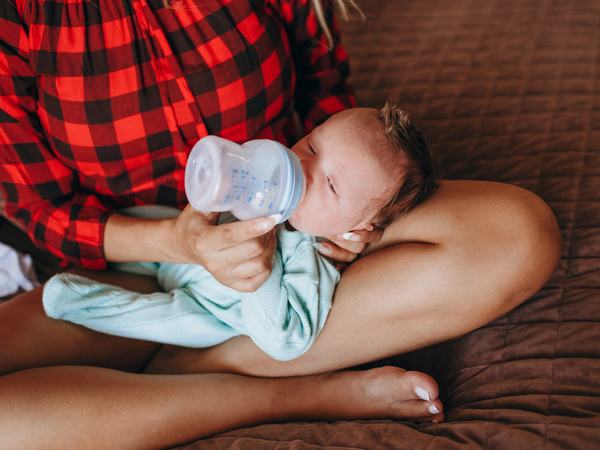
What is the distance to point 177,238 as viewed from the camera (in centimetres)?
103

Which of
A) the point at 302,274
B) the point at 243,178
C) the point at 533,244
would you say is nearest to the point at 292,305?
the point at 302,274

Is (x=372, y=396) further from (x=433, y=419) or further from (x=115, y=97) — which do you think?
(x=115, y=97)

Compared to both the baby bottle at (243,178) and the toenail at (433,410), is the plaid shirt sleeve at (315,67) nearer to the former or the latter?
the baby bottle at (243,178)

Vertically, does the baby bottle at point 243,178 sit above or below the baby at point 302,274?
above

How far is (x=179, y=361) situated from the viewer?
117 cm

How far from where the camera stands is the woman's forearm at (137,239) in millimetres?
1076

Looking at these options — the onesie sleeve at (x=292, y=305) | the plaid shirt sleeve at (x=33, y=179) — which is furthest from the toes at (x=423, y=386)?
the plaid shirt sleeve at (x=33, y=179)

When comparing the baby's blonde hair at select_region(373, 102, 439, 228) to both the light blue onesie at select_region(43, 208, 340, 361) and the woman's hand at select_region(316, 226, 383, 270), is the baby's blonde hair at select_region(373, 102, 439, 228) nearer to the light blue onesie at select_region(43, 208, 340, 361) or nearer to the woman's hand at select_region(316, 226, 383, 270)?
the woman's hand at select_region(316, 226, 383, 270)

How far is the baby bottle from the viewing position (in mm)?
831

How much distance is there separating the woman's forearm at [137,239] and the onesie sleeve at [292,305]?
0.17m

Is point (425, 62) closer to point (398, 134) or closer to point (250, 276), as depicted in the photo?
point (398, 134)

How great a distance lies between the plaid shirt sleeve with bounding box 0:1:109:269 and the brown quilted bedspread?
0.45 metres

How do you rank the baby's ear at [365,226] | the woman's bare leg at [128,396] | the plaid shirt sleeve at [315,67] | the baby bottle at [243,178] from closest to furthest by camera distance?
the baby bottle at [243,178] → the woman's bare leg at [128,396] → the baby's ear at [365,226] → the plaid shirt sleeve at [315,67]

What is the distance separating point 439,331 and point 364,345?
129 mm
